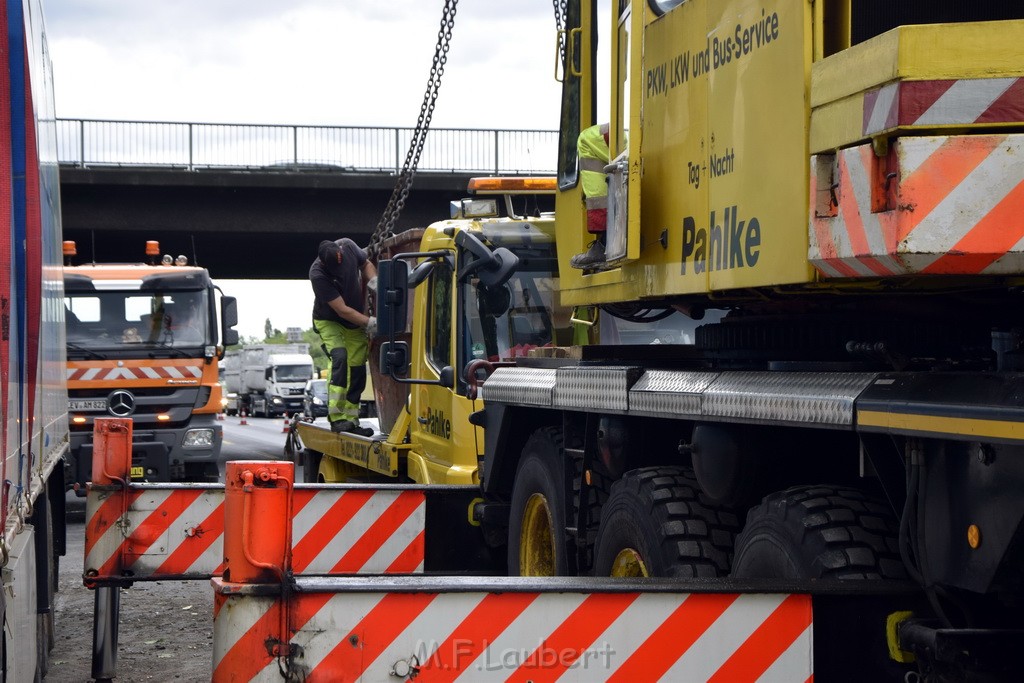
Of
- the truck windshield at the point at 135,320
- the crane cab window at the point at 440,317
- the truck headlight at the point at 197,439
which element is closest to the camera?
the crane cab window at the point at 440,317

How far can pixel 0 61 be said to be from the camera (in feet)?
15.6

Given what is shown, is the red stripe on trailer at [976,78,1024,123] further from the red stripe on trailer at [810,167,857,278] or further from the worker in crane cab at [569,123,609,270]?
→ the worker in crane cab at [569,123,609,270]

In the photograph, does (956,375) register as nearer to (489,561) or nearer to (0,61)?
(0,61)

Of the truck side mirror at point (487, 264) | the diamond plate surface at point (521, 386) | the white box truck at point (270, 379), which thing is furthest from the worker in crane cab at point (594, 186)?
the white box truck at point (270, 379)

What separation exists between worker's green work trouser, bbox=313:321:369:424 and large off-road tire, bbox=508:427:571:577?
595 centimetres

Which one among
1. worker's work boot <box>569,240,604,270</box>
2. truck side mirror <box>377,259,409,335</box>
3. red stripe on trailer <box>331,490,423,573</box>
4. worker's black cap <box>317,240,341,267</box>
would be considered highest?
worker's black cap <box>317,240,341,267</box>

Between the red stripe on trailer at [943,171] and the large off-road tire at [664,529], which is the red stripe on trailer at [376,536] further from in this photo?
the red stripe on trailer at [943,171]

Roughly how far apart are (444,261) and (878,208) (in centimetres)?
675

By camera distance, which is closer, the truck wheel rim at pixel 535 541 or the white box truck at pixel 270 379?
the truck wheel rim at pixel 535 541

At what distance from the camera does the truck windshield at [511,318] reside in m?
9.56

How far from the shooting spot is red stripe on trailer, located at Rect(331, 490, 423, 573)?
717 cm

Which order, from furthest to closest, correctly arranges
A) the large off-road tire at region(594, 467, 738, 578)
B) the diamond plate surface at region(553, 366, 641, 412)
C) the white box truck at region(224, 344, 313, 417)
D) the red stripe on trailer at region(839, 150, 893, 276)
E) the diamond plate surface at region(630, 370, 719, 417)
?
the white box truck at region(224, 344, 313, 417)
the diamond plate surface at region(553, 366, 641, 412)
the large off-road tire at region(594, 467, 738, 578)
the diamond plate surface at region(630, 370, 719, 417)
the red stripe on trailer at region(839, 150, 893, 276)

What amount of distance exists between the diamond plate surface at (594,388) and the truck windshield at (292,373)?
6211cm

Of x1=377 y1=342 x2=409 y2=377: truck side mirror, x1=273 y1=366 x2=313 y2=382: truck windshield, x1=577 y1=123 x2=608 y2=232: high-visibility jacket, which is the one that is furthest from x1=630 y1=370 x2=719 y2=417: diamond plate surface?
x1=273 y1=366 x2=313 y2=382: truck windshield
